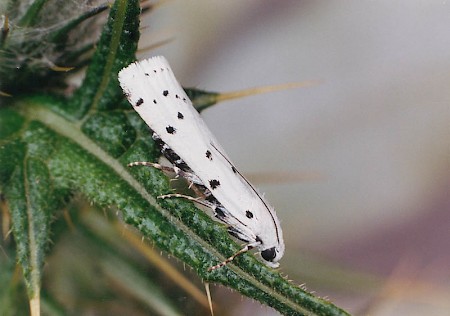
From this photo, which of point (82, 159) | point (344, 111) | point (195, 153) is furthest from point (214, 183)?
point (344, 111)

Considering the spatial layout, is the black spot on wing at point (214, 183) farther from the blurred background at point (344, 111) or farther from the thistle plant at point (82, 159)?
the blurred background at point (344, 111)

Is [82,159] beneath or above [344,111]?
beneath

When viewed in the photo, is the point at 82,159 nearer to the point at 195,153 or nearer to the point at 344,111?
the point at 195,153

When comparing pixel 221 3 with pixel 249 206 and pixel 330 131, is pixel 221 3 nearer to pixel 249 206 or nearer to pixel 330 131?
pixel 330 131

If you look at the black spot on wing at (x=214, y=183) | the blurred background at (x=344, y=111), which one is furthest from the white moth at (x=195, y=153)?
the blurred background at (x=344, y=111)

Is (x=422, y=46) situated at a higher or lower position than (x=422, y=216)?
higher

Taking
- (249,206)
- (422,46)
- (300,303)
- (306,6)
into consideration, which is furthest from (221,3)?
(300,303)
